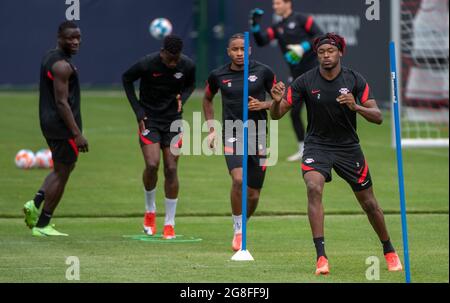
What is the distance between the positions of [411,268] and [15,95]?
24751 mm

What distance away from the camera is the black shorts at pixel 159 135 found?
14.2m

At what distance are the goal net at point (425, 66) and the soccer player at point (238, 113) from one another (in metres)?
10.8

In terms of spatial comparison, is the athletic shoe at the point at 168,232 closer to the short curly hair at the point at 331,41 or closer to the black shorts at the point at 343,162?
the black shorts at the point at 343,162

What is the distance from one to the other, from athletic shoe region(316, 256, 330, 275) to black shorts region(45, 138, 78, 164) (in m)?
4.10

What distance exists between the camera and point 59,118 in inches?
555

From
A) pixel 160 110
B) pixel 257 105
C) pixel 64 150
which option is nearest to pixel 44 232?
pixel 64 150

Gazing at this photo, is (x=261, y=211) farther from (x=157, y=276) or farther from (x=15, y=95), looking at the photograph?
(x=15, y=95)

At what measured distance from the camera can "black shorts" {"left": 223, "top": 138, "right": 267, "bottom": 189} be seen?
13.5m

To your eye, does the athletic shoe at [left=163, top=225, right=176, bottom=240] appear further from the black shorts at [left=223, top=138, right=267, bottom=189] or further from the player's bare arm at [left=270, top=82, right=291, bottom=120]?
the player's bare arm at [left=270, top=82, right=291, bottom=120]

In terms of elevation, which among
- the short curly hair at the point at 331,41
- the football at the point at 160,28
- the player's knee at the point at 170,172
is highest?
the football at the point at 160,28

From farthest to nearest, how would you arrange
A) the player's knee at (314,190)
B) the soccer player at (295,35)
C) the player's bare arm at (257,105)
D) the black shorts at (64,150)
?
the soccer player at (295,35), the black shorts at (64,150), the player's bare arm at (257,105), the player's knee at (314,190)

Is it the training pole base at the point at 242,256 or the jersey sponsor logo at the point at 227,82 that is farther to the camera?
the jersey sponsor logo at the point at 227,82

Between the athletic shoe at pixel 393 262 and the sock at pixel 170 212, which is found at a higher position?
the sock at pixel 170 212

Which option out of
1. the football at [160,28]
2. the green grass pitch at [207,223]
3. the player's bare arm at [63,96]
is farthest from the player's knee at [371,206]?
the football at [160,28]
